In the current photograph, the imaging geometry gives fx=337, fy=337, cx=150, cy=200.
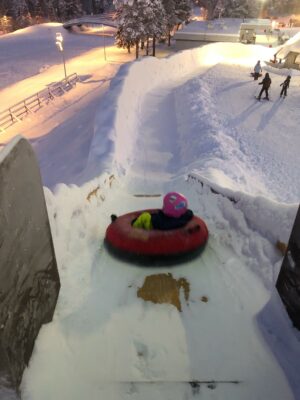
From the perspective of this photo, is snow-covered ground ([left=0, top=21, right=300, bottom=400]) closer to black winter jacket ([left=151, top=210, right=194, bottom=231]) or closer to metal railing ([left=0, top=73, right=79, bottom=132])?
black winter jacket ([left=151, top=210, right=194, bottom=231])

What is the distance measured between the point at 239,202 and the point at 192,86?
1478 cm

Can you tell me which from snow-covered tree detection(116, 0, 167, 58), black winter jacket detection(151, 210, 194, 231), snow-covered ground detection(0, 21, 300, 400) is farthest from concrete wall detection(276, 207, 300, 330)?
snow-covered tree detection(116, 0, 167, 58)

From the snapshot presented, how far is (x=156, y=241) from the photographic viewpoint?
252 inches

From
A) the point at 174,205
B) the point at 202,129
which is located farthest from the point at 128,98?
the point at 174,205

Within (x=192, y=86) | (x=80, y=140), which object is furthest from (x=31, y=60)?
(x=80, y=140)

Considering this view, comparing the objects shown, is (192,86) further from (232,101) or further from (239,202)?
(239,202)

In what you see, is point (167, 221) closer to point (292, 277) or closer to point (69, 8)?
point (292, 277)

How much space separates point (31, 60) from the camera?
3822cm

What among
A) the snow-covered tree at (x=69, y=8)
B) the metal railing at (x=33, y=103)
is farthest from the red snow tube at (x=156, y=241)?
the snow-covered tree at (x=69, y=8)

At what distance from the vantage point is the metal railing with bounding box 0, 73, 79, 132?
69.5 feet

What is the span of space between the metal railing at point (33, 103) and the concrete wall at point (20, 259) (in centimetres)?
1781

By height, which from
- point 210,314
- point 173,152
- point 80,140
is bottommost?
point 80,140

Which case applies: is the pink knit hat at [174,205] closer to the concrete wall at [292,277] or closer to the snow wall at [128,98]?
the concrete wall at [292,277]

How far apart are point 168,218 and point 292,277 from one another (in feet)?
8.72
